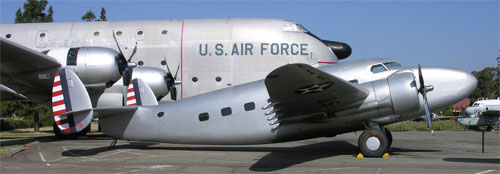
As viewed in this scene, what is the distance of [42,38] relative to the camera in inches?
726

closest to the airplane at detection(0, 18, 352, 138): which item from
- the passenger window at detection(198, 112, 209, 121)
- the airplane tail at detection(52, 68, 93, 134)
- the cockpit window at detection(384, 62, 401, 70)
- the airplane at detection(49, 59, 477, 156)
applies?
the airplane at detection(49, 59, 477, 156)

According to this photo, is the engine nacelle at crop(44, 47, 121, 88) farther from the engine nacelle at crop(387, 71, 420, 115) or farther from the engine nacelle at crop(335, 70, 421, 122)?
the engine nacelle at crop(387, 71, 420, 115)

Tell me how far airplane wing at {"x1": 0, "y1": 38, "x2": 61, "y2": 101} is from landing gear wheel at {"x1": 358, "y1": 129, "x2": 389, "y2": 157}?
37.1 ft

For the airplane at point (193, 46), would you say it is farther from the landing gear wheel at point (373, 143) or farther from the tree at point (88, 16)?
the tree at point (88, 16)

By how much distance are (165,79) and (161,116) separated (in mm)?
5297

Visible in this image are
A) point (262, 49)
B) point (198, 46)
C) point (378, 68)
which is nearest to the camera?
point (378, 68)

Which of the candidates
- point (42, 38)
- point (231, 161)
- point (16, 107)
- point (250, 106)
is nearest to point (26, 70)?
point (42, 38)

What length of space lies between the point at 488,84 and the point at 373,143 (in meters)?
89.8

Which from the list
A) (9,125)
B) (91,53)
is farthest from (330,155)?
(9,125)

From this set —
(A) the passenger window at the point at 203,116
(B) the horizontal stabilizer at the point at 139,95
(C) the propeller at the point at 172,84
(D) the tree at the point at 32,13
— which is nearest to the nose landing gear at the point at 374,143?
(A) the passenger window at the point at 203,116

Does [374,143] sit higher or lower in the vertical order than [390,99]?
lower

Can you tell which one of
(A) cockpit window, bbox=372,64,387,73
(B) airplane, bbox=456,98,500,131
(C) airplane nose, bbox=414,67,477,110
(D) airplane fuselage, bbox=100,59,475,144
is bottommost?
(B) airplane, bbox=456,98,500,131

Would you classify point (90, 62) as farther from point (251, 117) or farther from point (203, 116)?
point (251, 117)

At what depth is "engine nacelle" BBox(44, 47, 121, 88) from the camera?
15133 millimetres
